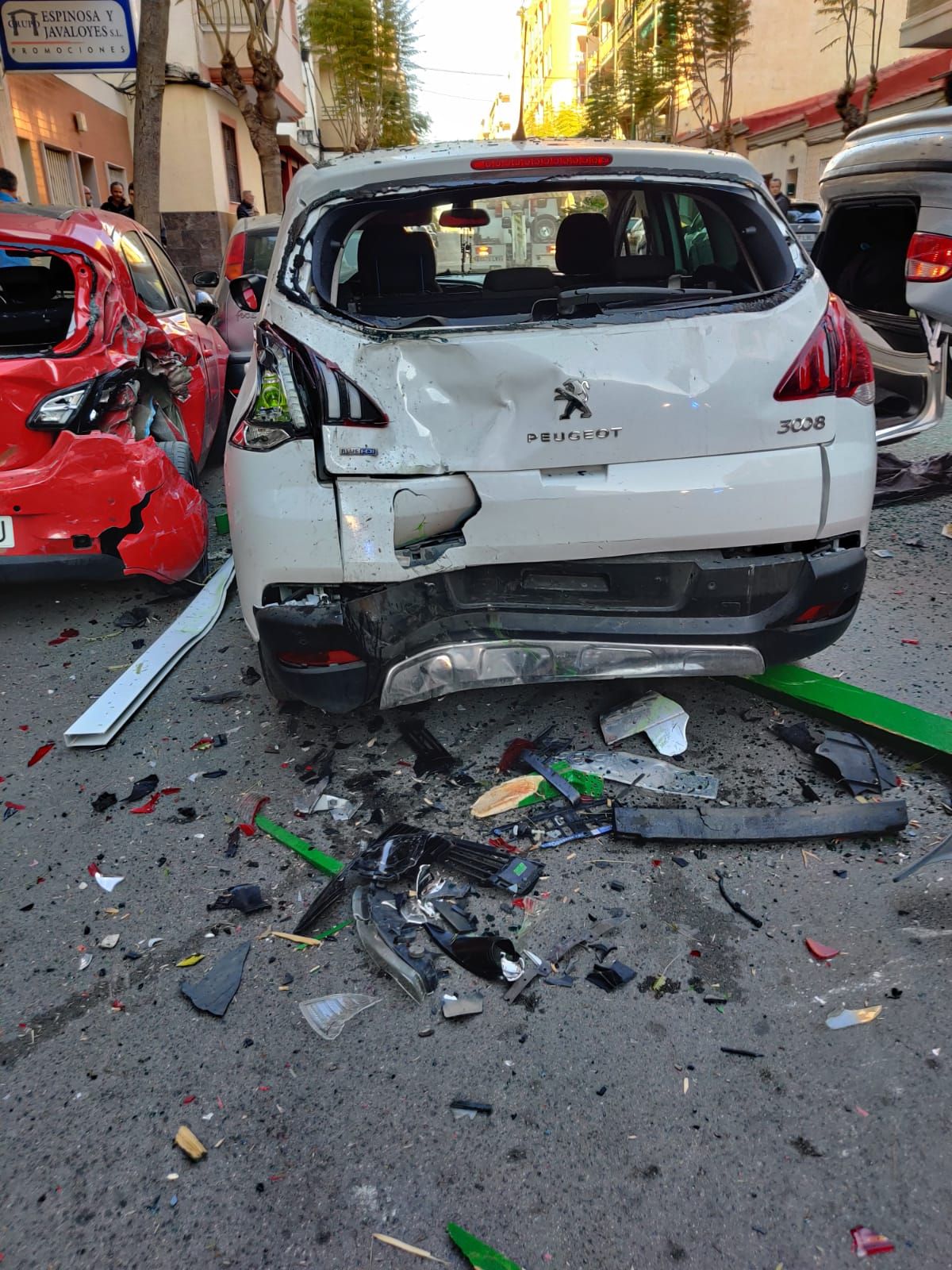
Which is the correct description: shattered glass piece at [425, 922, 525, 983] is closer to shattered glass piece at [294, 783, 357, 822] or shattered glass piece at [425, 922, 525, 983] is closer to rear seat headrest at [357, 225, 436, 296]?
shattered glass piece at [294, 783, 357, 822]

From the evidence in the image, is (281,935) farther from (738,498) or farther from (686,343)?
(686,343)

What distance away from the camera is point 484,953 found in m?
2.49

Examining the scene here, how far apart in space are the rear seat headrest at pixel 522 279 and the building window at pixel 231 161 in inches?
924

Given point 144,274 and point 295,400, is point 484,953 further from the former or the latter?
point 144,274

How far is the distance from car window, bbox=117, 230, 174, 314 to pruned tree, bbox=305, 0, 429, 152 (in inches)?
1152

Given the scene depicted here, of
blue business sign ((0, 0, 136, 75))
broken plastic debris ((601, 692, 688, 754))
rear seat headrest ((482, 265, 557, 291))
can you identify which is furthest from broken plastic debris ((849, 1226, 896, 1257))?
blue business sign ((0, 0, 136, 75))

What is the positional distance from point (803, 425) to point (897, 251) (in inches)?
195

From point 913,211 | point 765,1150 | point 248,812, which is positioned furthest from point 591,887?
point 913,211

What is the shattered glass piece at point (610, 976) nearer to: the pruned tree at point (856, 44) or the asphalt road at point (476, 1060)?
the asphalt road at point (476, 1060)

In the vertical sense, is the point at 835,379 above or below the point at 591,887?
above

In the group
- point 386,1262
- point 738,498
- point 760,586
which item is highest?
point 738,498

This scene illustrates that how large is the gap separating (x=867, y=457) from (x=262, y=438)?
193 centimetres

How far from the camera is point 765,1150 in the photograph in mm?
1920

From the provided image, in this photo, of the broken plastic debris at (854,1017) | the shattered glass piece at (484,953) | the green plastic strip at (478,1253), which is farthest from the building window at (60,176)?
the green plastic strip at (478,1253)
